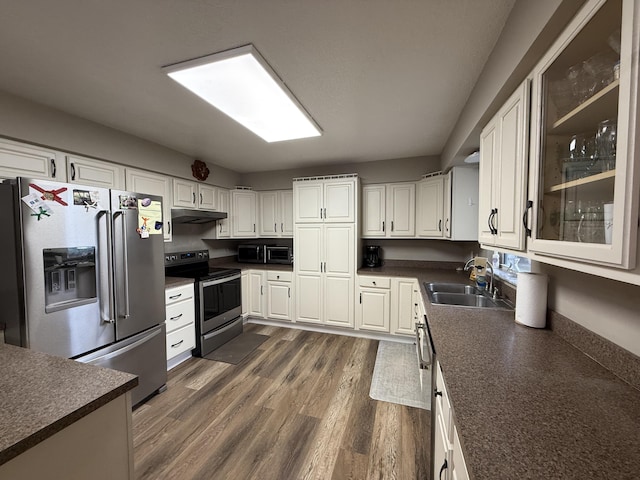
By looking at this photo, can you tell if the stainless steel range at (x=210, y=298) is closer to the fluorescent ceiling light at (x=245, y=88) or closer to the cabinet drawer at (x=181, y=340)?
the cabinet drawer at (x=181, y=340)

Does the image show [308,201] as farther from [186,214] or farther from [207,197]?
[186,214]

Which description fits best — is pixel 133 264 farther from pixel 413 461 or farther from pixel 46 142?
pixel 413 461

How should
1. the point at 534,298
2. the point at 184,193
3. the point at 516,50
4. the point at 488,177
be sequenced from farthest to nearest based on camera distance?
1. the point at 184,193
2. the point at 488,177
3. the point at 534,298
4. the point at 516,50

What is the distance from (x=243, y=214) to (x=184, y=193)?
99 centimetres

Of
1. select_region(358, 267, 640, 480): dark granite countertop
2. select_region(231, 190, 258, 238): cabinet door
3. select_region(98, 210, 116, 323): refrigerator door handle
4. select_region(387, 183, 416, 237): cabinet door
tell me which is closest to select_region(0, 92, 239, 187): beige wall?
select_region(98, 210, 116, 323): refrigerator door handle

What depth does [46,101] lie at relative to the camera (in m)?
1.86

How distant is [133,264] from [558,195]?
8.53 feet

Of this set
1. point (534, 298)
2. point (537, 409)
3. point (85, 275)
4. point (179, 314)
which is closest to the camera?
point (537, 409)

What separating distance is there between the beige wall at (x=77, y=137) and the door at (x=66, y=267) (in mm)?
717

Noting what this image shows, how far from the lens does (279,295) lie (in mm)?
3637

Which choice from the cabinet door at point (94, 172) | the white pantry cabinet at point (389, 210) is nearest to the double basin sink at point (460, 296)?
the white pantry cabinet at point (389, 210)

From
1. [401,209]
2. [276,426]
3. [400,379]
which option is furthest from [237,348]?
[401,209]

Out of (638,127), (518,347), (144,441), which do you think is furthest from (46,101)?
(518,347)

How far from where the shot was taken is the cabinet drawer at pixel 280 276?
3.61 meters
